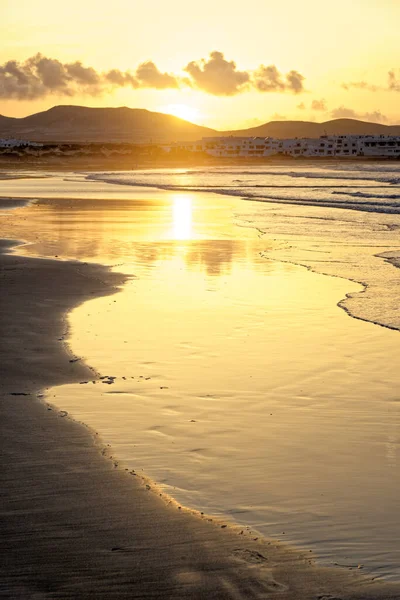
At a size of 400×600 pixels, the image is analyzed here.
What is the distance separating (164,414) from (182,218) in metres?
21.4

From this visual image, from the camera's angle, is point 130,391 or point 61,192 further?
point 61,192

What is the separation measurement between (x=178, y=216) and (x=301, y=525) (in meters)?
24.5

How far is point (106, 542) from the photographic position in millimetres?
4758

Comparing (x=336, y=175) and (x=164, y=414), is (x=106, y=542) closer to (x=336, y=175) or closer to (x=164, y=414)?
(x=164, y=414)

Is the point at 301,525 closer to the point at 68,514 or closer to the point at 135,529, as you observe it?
the point at 135,529

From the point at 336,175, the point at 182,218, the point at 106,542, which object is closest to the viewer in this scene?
the point at 106,542

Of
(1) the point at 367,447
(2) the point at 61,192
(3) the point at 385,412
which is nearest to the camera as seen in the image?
(1) the point at 367,447

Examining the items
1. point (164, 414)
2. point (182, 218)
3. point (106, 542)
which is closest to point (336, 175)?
point (182, 218)

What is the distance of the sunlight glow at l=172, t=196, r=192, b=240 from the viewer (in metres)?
22.7

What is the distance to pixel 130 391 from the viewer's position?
788 cm

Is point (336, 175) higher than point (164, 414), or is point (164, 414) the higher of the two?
point (336, 175)

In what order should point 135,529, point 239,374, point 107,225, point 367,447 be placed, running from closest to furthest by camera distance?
point 135,529, point 367,447, point 239,374, point 107,225

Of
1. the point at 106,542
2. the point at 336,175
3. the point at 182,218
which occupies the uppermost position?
the point at 336,175

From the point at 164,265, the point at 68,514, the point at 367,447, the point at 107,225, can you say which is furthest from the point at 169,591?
the point at 107,225
